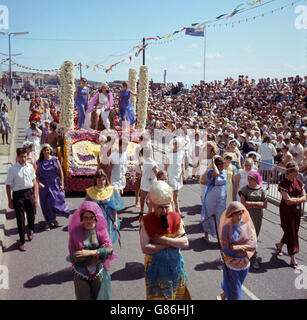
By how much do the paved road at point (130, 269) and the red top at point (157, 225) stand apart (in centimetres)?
39

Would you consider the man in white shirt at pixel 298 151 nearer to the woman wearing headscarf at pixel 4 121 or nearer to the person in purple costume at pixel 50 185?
the person in purple costume at pixel 50 185

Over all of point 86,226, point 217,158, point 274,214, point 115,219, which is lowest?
point 274,214

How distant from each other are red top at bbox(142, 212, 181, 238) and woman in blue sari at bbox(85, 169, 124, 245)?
2026 mm

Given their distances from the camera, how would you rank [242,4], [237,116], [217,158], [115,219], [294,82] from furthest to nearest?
[294,82]
[237,116]
[242,4]
[217,158]
[115,219]

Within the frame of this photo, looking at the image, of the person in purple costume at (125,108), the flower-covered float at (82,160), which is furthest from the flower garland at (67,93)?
the person in purple costume at (125,108)

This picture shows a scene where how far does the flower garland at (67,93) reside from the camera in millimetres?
11562

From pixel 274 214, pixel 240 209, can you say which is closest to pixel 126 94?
pixel 274 214

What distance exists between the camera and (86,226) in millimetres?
4039

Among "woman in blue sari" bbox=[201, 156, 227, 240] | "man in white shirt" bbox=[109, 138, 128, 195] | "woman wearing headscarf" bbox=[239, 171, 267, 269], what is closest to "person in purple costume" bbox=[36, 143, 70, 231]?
"man in white shirt" bbox=[109, 138, 128, 195]

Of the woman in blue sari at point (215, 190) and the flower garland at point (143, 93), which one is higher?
the flower garland at point (143, 93)

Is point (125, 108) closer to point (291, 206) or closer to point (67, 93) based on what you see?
point (67, 93)
